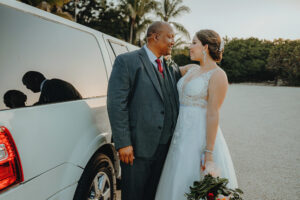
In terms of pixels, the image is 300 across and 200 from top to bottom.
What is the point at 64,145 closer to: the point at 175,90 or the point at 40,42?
the point at 40,42

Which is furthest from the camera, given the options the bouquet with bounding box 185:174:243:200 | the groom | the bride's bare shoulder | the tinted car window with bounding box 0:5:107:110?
the bride's bare shoulder

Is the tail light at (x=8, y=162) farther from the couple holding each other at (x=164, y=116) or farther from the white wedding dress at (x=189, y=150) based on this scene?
the white wedding dress at (x=189, y=150)

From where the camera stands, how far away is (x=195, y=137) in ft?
7.56

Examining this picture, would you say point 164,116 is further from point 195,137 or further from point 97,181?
point 97,181

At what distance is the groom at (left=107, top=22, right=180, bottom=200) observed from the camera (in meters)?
1.86

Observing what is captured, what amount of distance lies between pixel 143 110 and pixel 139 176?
25.8 inches

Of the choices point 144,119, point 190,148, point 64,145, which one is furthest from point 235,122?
point 64,145

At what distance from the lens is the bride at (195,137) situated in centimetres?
224

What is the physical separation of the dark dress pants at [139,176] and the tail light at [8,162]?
3.54ft

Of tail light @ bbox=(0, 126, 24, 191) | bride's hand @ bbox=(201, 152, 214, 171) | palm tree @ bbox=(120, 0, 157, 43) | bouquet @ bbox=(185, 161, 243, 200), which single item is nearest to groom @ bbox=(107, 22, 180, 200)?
bride's hand @ bbox=(201, 152, 214, 171)

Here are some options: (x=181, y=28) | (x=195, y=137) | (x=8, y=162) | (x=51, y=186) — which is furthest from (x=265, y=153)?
(x=181, y=28)

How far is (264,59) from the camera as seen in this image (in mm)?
33750

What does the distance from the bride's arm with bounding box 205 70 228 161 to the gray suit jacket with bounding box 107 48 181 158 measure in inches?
18.8

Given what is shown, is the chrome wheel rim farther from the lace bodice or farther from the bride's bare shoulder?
the bride's bare shoulder
